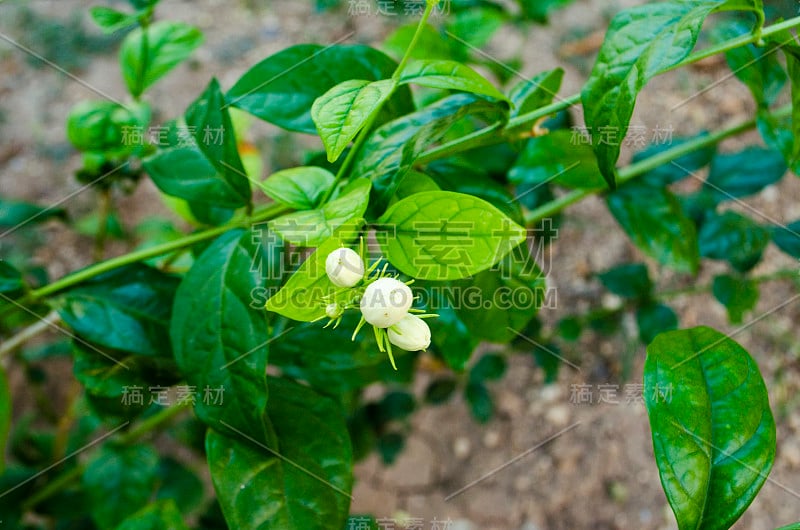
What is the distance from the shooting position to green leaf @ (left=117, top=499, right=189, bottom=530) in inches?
25.8

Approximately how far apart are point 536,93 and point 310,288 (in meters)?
0.31

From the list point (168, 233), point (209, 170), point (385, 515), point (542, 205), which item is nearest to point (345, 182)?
point (209, 170)

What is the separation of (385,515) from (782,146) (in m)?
1.03

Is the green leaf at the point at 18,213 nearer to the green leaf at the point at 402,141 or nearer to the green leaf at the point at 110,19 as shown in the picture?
the green leaf at the point at 110,19

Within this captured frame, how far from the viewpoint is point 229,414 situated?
0.55 meters

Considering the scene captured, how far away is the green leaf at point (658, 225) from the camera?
783 millimetres

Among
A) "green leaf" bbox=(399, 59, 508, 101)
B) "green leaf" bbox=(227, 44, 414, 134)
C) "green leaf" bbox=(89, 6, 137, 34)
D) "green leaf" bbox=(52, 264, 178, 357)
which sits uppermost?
"green leaf" bbox=(89, 6, 137, 34)

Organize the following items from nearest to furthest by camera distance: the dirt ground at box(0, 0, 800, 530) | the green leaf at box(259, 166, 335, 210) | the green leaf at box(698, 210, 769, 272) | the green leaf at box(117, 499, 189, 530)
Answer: the green leaf at box(259, 166, 335, 210) < the green leaf at box(117, 499, 189, 530) < the green leaf at box(698, 210, 769, 272) < the dirt ground at box(0, 0, 800, 530)

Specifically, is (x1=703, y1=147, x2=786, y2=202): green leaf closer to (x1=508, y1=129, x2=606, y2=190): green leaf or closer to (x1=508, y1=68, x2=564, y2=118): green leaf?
(x1=508, y1=129, x2=606, y2=190): green leaf

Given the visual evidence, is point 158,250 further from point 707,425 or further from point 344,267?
point 707,425

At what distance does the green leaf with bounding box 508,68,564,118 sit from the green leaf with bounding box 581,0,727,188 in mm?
99

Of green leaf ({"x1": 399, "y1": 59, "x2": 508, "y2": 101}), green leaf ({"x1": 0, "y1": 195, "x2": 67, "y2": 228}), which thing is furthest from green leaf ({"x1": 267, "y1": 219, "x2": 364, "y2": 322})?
green leaf ({"x1": 0, "y1": 195, "x2": 67, "y2": 228})

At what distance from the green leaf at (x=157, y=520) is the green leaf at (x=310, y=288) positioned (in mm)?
336

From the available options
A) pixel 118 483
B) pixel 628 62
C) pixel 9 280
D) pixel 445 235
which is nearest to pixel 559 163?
pixel 628 62
